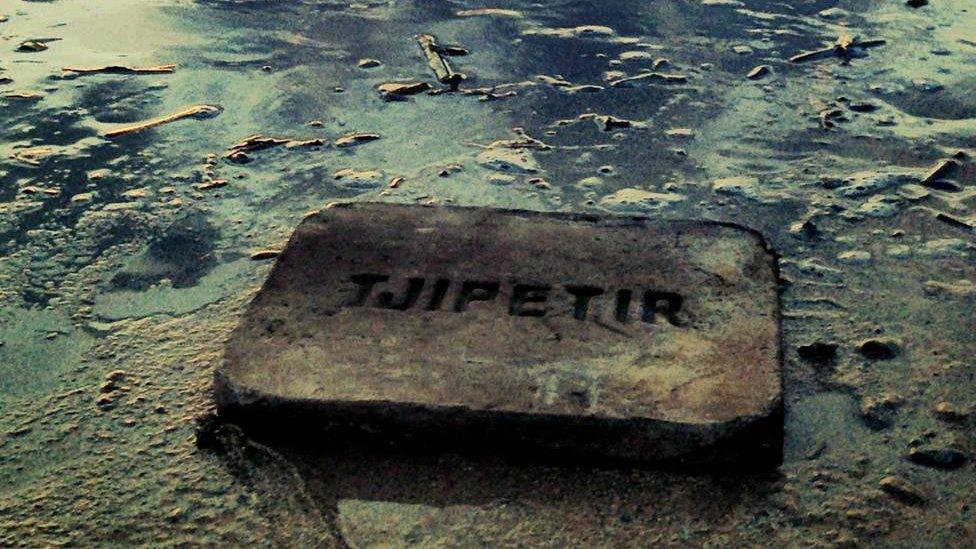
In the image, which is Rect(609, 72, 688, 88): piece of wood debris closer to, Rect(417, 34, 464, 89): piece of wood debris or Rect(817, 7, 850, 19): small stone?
Rect(417, 34, 464, 89): piece of wood debris

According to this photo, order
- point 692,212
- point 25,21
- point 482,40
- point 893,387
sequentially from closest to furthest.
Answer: point 893,387 < point 692,212 < point 482,40 < point 25,21

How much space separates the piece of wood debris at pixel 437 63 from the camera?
3.00 m

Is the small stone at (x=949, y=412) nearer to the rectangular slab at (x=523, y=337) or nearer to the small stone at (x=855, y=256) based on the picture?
the rectangular slab at (x=523, y=337)

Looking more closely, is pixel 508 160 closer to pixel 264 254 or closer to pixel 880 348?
pixel 264 254

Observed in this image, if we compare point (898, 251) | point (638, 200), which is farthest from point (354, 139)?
point (898, 251)

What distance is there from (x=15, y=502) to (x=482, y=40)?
2.17 meters

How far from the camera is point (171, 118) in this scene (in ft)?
9.20

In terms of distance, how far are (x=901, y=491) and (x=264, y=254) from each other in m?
1.30

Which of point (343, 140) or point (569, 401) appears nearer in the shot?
point (569, 401)

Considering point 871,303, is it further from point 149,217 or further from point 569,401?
point 149,217

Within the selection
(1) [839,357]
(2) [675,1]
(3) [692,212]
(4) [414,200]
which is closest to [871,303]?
(1) [839,357]

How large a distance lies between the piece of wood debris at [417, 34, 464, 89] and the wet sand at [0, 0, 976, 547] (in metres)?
0.04

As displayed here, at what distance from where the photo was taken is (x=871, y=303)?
1957 millimetres

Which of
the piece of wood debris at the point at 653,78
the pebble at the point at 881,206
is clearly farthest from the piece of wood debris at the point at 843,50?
the pebble at the point at 881,206
